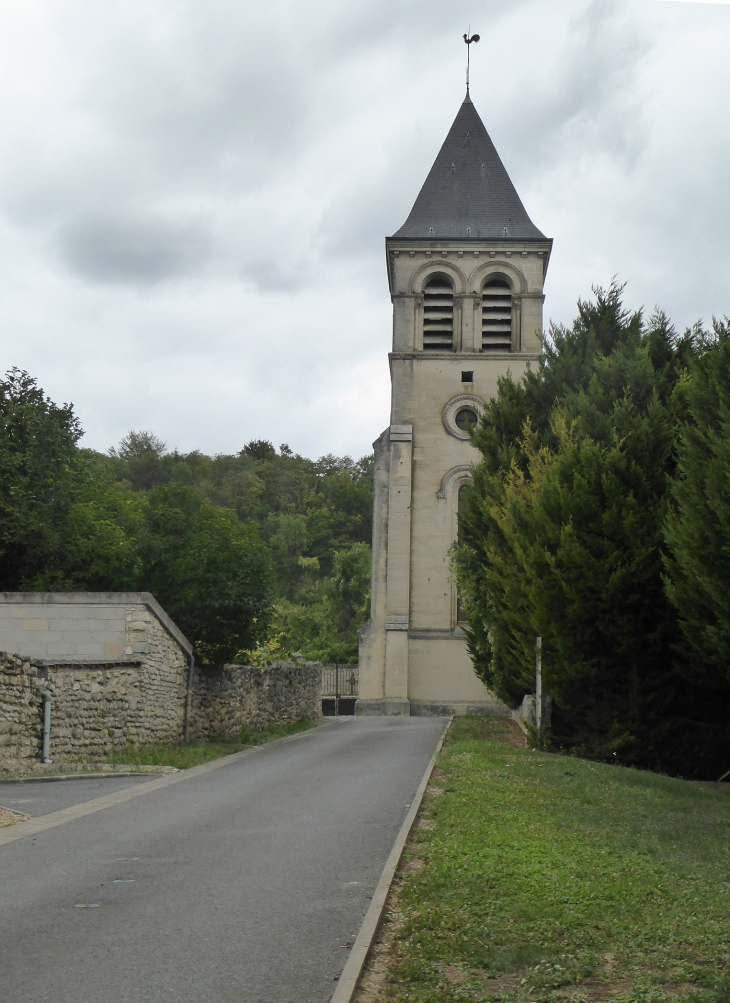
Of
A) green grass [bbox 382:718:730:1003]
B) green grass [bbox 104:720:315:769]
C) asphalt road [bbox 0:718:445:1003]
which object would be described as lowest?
green grass [bbox 104:720:315:769]

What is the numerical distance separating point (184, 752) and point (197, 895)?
1146 cm

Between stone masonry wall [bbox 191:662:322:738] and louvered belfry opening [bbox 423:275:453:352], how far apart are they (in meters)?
16.6

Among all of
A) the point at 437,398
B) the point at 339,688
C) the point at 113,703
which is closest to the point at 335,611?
the point at 339,688

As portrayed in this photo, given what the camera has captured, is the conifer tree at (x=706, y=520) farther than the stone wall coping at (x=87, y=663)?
No

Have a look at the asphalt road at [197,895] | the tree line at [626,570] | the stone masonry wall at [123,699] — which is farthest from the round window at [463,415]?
the asphalt road at [197,895]

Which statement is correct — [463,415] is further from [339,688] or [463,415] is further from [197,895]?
[197,895]

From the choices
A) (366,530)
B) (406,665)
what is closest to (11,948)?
(406,665)

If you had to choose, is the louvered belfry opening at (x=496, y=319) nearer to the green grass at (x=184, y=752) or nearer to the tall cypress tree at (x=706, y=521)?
the green grass at (x=184, y=752)

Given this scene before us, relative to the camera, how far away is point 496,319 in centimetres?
4412

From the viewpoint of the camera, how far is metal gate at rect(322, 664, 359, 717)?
48.6 metres

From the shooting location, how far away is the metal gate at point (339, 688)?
48625mm

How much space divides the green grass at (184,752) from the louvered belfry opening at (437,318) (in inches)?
940

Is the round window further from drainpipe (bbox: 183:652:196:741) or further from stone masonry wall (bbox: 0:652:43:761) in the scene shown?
stone masonry wall (bbox: 0:652:43:761)

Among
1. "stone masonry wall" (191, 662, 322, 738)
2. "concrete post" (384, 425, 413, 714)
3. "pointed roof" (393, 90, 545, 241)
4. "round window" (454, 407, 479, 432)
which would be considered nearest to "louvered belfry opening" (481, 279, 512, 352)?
"pointed roof" (393, 90, 545, 241)
